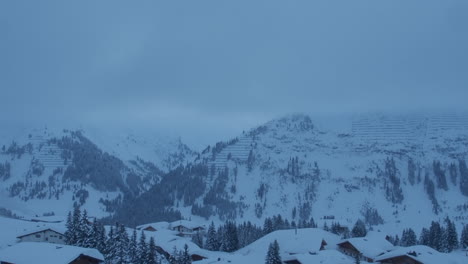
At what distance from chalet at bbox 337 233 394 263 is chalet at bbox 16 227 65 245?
2294 inches

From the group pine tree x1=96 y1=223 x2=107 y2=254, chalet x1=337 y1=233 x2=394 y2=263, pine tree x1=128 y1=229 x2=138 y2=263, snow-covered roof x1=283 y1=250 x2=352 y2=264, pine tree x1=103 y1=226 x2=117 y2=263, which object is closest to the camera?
pine tree x1=128 y1=229 x2=138 y2=263

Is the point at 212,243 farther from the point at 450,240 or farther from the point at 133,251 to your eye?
the point at 450,240

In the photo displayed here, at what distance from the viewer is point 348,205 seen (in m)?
200

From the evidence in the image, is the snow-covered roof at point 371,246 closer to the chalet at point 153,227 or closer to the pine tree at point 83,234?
the pine tree at point 83,234

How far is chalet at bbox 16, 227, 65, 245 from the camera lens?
290 feet

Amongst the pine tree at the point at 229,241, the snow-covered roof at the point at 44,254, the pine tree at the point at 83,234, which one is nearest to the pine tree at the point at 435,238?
the pine tree at the point at 229,241

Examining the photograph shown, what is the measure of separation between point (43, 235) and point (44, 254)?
27736mm

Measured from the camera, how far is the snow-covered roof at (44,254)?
62700 mm

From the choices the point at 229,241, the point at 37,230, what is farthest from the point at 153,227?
the point at 37,230

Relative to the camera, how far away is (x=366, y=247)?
293ft

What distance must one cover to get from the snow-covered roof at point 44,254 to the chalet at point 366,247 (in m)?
49.7

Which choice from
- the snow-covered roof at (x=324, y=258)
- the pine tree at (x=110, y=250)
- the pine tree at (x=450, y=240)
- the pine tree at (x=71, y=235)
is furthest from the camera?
the pine tree at (x=450, y=240)

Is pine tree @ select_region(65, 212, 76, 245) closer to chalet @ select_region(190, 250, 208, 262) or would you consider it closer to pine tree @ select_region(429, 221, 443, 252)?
chalet @ select_region(190, 250, 208, 262)

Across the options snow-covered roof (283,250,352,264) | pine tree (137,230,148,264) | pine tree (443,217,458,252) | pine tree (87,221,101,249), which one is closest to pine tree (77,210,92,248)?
pine tree (87,221,101,249)
